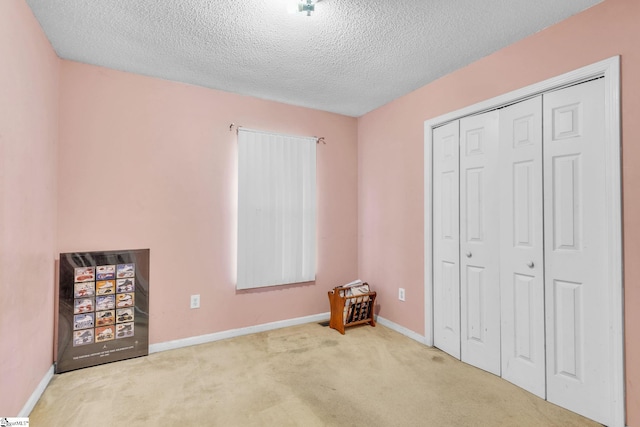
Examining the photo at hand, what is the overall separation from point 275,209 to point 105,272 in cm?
161

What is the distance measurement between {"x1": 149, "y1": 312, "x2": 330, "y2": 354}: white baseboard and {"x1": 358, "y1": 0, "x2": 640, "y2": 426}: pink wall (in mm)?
840

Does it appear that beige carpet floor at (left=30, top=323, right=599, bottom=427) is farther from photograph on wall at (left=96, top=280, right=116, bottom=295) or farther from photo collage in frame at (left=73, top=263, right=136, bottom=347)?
photograph on wall at (left=96, top=280, right=116, bottom=295)

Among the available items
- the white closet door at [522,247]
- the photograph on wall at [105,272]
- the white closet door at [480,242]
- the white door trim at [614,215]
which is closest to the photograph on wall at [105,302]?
the photograph on wall at [105,272]

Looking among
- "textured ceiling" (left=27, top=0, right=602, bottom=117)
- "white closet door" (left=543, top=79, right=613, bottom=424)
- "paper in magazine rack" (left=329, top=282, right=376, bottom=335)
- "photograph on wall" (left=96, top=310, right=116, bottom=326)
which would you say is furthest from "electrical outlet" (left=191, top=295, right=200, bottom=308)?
"white closet door" (left=543, top=79, right=613, bottom=424)

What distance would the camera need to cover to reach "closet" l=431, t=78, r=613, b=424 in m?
1.84

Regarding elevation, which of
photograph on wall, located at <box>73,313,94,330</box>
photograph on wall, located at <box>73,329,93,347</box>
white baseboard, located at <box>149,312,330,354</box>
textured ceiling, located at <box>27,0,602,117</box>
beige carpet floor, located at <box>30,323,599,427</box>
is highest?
textured ceiling, located at <box>27,0,602,117</box>

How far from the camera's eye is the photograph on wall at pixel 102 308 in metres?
2.44

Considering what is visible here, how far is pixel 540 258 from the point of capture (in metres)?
2.10

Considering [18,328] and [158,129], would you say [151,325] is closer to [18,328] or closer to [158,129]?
[18,328]

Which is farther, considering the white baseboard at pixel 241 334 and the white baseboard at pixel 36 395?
the white baseboard at pixel 241 334

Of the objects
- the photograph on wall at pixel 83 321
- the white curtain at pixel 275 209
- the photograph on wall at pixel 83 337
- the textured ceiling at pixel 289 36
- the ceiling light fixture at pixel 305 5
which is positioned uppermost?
the textured ceiling at pixel 289 36

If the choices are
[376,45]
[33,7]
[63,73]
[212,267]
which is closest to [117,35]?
[33,7]

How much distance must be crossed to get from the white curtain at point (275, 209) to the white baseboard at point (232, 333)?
0.44 meters

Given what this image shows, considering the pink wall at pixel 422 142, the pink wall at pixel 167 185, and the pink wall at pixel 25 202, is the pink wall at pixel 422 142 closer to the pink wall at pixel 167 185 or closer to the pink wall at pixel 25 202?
the pink wall at pixel 167 185
